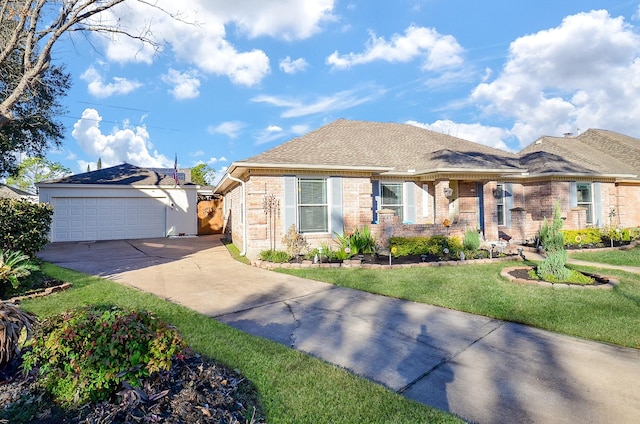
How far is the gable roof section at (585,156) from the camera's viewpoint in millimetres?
13609

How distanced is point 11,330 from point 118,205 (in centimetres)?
1624

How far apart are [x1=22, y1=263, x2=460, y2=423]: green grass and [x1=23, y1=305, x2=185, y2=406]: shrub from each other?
0.90m

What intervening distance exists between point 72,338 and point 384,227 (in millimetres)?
8543

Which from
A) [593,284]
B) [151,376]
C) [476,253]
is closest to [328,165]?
[476,253]

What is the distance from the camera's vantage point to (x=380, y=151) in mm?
12742

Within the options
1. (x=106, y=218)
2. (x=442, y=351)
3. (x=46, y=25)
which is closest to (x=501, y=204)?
(x=442, y=351)

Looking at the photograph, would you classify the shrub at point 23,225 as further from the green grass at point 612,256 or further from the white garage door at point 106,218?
the green grass at point 612,256

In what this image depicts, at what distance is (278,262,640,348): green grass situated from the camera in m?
4.39

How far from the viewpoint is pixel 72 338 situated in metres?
2.37

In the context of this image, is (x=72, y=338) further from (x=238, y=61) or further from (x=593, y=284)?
(x=238, y=61)

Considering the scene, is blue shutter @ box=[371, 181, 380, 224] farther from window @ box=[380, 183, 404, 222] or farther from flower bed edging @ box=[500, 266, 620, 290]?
flower bed edging @ box=[500, 266, 620, 290]

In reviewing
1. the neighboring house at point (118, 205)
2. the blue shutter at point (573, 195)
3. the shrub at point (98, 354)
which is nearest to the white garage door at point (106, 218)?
the neighboring house at point (118, 205)

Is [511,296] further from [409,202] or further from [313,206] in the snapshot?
[409,202]

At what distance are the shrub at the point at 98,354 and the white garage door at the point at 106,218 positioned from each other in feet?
53.7
